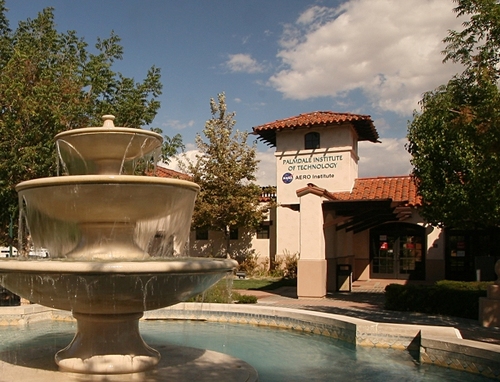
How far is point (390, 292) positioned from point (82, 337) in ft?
33.9

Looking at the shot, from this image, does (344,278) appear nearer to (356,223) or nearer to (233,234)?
(356,223)

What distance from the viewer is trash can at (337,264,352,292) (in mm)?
20094

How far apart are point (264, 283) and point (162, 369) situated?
1735 cm

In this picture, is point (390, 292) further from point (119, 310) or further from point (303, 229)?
point (119, 310)

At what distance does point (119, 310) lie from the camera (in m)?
6.20

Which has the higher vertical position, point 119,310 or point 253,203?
point 253,203

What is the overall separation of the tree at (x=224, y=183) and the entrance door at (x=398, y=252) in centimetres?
638

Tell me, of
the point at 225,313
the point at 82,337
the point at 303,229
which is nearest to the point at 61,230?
the point at 82,337

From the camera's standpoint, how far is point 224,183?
27312 millimetres

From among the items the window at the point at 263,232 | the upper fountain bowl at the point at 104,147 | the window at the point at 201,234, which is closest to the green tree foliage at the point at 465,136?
the upper fountain bowl at the point at 104,147

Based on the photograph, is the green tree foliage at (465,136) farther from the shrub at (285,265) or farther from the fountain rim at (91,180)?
the shrub at (285,265)

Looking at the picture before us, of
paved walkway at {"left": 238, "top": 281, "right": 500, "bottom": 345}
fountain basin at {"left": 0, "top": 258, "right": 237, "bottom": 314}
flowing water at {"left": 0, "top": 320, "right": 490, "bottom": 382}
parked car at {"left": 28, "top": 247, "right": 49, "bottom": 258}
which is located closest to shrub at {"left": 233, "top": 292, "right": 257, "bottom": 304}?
paved walkway at {"left": 238, "top": 281, "right": 500, "bottom": 345}

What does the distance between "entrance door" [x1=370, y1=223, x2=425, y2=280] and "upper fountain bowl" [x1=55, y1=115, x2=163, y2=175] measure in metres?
20.3

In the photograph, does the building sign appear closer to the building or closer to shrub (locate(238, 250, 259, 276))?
the building
